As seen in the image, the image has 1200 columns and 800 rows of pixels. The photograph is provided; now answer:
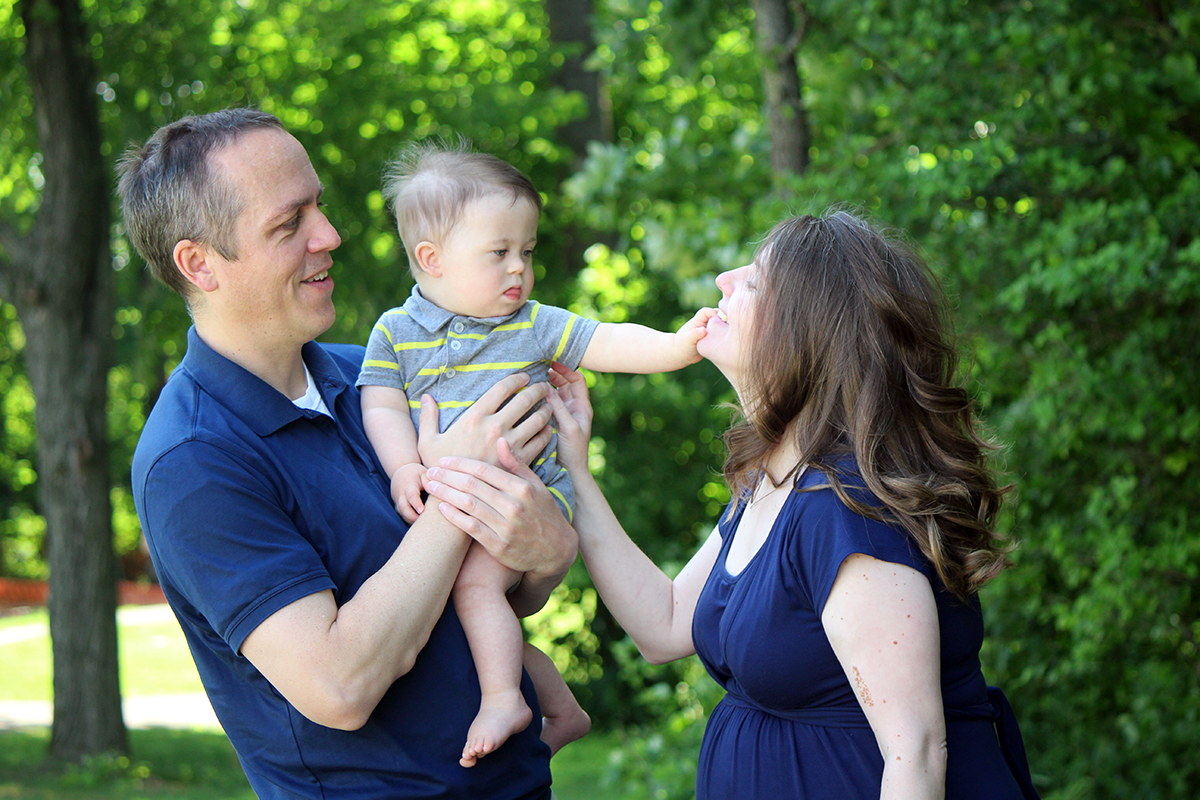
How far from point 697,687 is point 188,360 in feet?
12.4

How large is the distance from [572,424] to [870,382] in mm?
820

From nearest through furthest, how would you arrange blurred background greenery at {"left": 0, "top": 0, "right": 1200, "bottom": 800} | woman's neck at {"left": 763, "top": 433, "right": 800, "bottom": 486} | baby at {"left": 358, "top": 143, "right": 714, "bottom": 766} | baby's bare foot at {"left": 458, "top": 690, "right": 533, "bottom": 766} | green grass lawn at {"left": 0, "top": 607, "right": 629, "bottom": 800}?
1. baby's bare foot at {"left": 458, "top": 690, "right": 533, "bottom": 766}
2. woman's neck at {"left": 763, "top": 433, "right": 800, "bottom": 486}
3. baby at {"left": 358, "top": 143, "right": 714, "bottom": 766}
4. blurred background greenery at {"left": 0, "top": 0, "right": 1200, "bottom": 800}
5. green grass lawn at {"left": 0, "top": 607, "right": 629, "bottom": 800}

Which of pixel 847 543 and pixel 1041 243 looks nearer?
pixel 847 543

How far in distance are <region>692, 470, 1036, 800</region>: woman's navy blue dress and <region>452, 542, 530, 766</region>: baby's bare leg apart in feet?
1.39

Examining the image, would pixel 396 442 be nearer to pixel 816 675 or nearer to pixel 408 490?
pixel 408 490

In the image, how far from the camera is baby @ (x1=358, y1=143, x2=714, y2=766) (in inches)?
95.3

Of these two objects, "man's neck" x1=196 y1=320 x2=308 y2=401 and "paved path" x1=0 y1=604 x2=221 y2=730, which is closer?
"man's neck" x1=196 y1=320 x2=308 y2=401

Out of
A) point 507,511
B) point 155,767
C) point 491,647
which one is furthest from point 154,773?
point 507,511

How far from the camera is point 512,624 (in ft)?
7.18

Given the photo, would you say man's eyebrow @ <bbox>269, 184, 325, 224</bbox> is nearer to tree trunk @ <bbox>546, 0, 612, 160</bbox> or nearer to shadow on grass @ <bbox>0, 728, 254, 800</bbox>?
shadow on grass @ <bbox>0, 728, 254, 800</bbox>

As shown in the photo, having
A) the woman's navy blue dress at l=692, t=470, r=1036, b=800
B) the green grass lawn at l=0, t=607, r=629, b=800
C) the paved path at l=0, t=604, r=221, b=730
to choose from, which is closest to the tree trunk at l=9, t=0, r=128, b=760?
the green grass lawn at l=0, t=607, r=629, b=800

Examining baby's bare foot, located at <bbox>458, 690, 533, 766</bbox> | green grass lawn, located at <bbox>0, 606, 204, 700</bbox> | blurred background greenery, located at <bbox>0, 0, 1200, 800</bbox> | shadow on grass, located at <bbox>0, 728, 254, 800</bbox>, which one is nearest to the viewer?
baby's bare foot, located at <bbox>458, 690, 533, 766</bbox>

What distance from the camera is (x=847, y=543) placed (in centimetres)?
183

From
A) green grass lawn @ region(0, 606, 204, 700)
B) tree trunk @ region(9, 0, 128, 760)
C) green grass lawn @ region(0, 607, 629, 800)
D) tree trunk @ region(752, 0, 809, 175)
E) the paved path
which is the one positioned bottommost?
green grass lawn @ region(0, 606, 204, 700)
